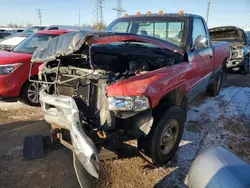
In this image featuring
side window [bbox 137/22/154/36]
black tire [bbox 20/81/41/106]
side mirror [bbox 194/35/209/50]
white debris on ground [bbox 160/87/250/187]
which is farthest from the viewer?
black tire [bbox 20/81/41/106]

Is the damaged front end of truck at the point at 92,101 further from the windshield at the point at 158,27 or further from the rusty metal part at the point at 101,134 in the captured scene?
the windshield at the point at 158,27

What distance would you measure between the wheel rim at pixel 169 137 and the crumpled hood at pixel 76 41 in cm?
113

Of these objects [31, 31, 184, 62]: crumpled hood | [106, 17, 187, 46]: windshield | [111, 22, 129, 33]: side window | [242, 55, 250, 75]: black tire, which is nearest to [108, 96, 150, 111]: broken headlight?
[31, 31, 184, 62]: crumpled hood

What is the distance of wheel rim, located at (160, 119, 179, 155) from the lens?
3254mm

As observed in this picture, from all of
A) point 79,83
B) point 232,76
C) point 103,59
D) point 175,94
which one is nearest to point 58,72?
point 79,83

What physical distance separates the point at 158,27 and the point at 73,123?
273 centimetres

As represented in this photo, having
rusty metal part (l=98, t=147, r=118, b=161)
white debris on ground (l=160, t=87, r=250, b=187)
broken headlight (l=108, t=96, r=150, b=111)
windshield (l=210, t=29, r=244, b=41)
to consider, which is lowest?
white debris on ground (l=160, t=87, r=250, b=187)

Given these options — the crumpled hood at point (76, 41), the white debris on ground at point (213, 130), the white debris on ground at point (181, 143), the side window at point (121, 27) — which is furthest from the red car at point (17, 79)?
the white debris on ground at point (213, 130)

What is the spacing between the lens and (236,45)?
9688 mm

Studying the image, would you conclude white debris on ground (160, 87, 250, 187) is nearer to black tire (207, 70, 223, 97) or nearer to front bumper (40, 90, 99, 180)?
black tire (207, 70, 223, 97)

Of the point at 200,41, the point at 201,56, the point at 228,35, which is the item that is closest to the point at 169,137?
the point at 200,41

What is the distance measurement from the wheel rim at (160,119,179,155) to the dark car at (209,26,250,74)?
7.22 m

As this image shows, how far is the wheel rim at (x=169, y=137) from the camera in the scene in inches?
128

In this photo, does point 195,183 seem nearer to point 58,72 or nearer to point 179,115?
point 179,115
